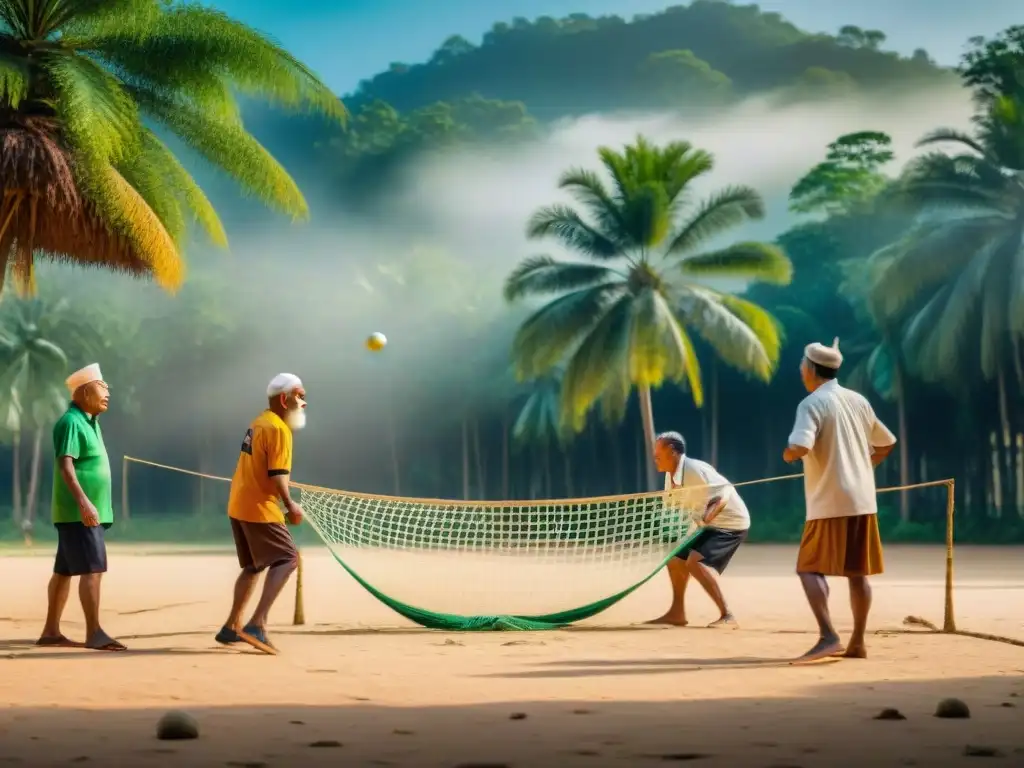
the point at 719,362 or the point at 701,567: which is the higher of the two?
the point at 719,362

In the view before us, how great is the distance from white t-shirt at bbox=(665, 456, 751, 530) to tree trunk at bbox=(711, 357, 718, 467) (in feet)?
130

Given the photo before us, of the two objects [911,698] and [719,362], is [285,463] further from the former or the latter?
[719,362]

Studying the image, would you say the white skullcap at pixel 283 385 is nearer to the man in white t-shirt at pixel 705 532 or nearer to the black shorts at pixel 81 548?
the black shorts at pixel 81 548

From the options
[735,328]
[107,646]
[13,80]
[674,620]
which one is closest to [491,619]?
[674,620]

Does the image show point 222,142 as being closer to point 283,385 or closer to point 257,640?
point 283,385

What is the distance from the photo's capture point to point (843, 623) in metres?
11.7

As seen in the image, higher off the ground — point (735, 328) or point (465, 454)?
point (735, 328)

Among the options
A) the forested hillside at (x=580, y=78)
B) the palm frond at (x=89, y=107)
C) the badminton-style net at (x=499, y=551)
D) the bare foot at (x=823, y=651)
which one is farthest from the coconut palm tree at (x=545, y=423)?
the forested hillside at (x=580, y=78)

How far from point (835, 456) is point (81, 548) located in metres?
4.61

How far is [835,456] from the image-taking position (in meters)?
8.33

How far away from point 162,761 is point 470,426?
59537mm

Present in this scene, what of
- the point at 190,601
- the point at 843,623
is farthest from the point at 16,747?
the point at 190,601

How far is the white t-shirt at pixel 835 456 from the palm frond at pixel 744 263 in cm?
2616

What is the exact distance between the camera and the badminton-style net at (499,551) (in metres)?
10.6
